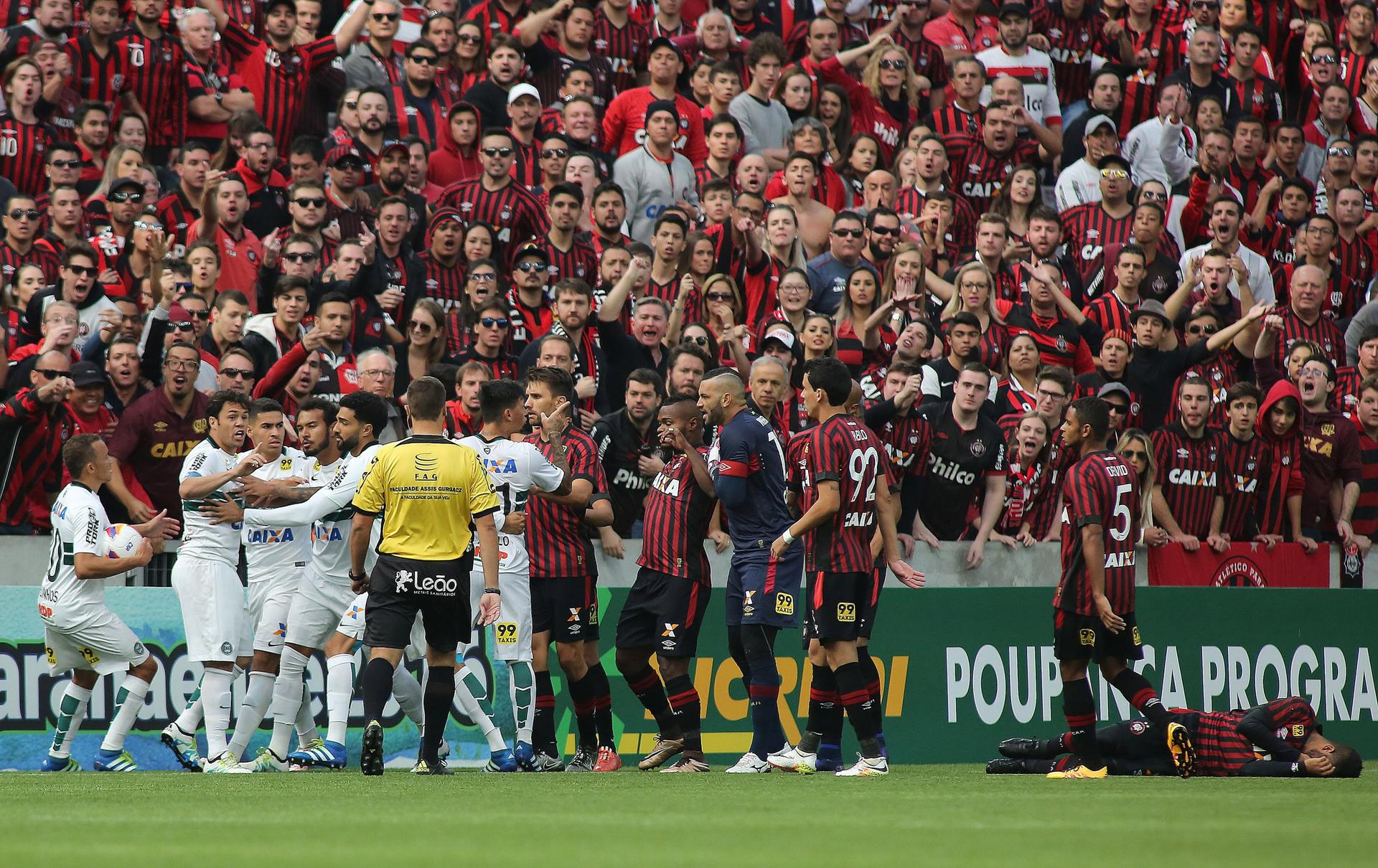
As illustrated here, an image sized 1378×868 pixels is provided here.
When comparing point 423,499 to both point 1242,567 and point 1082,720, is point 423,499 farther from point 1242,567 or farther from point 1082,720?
point 1242,567

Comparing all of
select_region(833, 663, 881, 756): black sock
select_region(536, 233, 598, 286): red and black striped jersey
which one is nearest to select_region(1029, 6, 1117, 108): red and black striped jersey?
select_region(536, 233, 598, 286): red and black striped jersey

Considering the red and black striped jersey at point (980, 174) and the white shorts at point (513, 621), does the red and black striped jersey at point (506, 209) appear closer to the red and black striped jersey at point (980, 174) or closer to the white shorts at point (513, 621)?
the white shorts at point (513, 621)

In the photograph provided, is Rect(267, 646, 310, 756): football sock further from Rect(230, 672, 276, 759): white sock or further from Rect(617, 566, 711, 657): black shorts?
Rect(617, 566, 711, 657): black shorts

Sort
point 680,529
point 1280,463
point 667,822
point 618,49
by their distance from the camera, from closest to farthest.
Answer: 1. point 667,822
2. point 680,529
3. point 1280,463
4. point 618,49

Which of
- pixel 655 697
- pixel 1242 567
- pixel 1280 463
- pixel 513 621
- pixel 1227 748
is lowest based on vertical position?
pixel 1227 748

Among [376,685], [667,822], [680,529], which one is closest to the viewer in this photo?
[667,822]

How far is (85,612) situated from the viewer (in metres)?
11.6

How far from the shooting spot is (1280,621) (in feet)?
50.8

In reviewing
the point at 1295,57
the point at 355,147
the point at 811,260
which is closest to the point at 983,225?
the point at 811,260

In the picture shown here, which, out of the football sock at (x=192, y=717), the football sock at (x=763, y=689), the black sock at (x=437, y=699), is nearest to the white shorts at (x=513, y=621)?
the black sock at (x=437, y=699)

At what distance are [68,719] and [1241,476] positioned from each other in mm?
10281

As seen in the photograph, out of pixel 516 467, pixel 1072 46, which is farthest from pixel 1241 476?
pixel 1072 46

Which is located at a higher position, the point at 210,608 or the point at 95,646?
the point at 210,608

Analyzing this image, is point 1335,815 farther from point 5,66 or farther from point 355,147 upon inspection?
point 5,66
